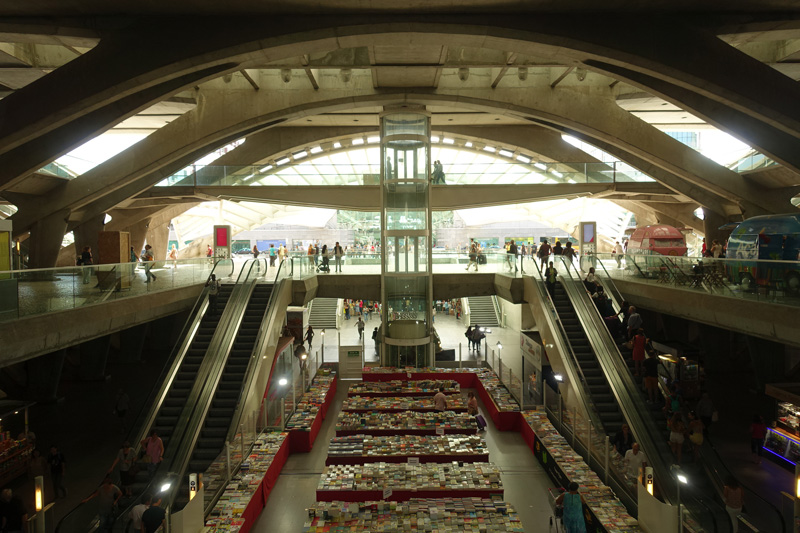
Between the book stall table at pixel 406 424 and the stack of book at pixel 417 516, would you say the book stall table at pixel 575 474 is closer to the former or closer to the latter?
the stack of book at pixel 417 516

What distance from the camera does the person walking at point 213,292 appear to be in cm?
1506

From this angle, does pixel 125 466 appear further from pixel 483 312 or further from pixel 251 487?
pixel 483 312

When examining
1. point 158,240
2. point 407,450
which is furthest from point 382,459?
point 158,240

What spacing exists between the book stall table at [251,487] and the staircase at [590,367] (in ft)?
22.9

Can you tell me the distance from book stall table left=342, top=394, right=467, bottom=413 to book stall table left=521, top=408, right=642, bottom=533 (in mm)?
1937

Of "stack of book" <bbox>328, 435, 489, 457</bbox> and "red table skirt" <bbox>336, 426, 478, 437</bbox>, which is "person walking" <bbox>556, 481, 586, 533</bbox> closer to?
"stack of book" <bbox>328, 435, 489, 457</bbox>

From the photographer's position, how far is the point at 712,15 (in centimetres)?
1117

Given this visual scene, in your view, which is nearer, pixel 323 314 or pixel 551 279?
pixel 551 279

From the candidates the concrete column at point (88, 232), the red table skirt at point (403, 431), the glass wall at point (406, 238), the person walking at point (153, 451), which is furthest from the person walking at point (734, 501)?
the concrete column at point (88, 232)

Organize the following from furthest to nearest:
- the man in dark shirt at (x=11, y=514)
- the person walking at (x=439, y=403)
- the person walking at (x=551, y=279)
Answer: the person walking at (x=551, y=279)
the person walking at (x=439, y=403)
the man in dark shirt at (x=11, y=514)

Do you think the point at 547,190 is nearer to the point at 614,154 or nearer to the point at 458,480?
the point at 614,154

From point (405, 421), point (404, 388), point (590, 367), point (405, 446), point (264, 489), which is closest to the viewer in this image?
point (264, 489)

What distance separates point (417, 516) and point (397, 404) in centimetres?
619

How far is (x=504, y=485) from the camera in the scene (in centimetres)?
1068
